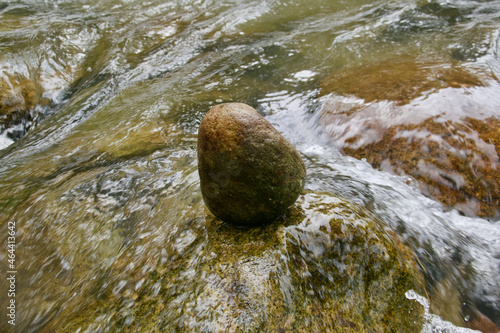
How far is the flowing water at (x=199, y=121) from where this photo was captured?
2.62 m

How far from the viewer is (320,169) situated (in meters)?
3.85

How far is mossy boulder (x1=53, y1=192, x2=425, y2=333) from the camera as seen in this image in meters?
1.88

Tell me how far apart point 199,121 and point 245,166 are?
2.96 metres

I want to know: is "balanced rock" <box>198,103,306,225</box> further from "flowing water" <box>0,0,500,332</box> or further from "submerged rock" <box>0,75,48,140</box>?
"submerged rock" <box>0,75,48,140</box>

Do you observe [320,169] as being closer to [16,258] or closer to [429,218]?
[429,218]

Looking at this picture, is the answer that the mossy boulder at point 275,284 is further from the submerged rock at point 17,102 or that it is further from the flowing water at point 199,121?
the submerged rock at point 17,102

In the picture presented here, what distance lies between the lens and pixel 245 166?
85.0 inches

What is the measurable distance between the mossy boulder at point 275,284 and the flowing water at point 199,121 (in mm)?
51

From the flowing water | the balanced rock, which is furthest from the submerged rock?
the balanced rock

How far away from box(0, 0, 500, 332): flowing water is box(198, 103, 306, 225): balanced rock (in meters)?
0.40

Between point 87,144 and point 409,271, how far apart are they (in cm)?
439

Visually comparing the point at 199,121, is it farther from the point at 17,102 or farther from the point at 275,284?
the point at 17,102

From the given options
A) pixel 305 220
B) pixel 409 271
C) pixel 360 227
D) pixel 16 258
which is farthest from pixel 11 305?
pixel 409 271

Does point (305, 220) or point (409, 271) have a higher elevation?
point (305, 220)
